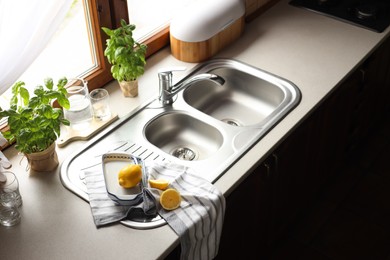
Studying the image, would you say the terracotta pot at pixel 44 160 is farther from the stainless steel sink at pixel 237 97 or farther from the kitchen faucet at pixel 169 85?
the stainless steel sink at pixel 237 97

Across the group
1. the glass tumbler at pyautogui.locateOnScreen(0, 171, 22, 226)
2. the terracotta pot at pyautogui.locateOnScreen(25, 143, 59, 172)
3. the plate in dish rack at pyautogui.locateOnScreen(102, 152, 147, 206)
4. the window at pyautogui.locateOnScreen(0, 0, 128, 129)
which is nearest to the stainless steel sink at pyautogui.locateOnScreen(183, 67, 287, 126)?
the window at pyautogui.locateOnScreen(0, 0, 128, 129)

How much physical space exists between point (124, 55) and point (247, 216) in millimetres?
753

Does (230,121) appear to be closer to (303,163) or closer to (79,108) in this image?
(303,163)

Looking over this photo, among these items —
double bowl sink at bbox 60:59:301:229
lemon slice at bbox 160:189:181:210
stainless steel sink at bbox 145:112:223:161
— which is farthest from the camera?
stainless steel sink at bbox 145:112:223:161

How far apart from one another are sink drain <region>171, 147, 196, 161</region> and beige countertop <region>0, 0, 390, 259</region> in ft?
0.78

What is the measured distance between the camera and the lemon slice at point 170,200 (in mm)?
1625

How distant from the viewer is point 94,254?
1524 mm

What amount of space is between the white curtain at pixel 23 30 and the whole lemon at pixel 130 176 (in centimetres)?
43

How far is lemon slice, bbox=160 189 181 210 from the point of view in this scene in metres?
1.62

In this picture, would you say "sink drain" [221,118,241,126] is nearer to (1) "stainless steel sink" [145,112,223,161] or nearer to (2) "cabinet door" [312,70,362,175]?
(1) "stainless steel sink" [145,112,223,161]

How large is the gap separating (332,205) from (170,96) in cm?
118

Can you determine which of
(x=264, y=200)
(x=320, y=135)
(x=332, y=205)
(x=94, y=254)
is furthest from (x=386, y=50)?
(x=94, y=254)

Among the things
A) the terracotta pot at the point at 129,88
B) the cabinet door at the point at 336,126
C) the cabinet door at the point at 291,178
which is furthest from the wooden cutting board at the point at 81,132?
the cabinet door at the point at 336,126

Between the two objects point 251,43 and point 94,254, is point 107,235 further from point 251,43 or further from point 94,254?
point 251,43
